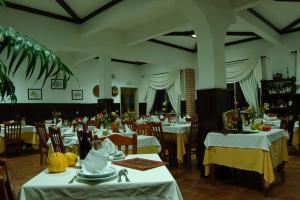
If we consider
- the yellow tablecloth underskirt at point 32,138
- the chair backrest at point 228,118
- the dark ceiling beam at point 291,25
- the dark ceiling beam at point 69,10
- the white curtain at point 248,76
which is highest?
the dark ceiling beam at point 69,10

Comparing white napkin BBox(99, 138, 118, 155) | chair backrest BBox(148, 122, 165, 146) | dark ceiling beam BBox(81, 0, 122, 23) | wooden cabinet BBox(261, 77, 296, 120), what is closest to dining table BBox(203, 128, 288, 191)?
chair backrest BBox(148, 122, 165, 146)

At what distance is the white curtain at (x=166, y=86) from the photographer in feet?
35.3

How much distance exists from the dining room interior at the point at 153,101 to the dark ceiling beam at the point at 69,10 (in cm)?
3

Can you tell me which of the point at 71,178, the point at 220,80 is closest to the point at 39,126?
the point at 220,80

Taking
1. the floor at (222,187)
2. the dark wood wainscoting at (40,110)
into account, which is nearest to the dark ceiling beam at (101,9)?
the dark wood wainscoting at (40,110)

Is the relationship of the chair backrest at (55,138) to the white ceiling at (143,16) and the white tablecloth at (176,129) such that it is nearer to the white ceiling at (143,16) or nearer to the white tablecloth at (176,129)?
the white tablecloth at (176,129)

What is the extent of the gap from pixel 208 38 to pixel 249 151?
1940mm

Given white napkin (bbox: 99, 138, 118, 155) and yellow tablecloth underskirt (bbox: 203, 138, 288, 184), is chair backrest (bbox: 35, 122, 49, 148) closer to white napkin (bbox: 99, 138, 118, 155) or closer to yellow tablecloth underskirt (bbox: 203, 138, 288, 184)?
yellow tablecloth underskirt (bbox: 203, 138, 288, 184)

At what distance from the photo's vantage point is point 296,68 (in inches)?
309

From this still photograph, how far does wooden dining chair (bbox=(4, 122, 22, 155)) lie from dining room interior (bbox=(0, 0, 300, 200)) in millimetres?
25

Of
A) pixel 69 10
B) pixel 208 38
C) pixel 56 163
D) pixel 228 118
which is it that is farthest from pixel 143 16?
pixel 56 163

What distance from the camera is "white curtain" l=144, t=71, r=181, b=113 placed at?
10773mm

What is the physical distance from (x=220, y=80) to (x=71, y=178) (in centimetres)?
340

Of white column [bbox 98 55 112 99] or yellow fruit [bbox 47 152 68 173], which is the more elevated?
white column [bbox 98 55 112 99]
